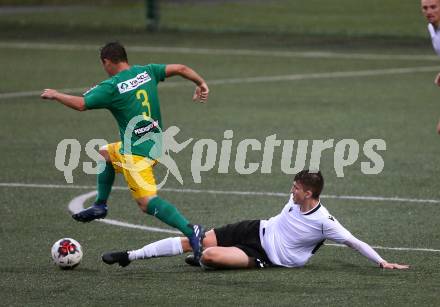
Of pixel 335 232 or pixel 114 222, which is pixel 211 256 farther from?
pixel 114 222

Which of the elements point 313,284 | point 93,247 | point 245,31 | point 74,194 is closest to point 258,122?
point 74,194

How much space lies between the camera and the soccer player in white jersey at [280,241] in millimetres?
10328

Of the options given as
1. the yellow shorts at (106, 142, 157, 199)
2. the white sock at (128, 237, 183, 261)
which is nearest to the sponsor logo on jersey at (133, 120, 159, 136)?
the yellow shorts at (106, 142, 157, 199)

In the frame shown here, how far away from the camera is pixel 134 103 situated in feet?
35.2

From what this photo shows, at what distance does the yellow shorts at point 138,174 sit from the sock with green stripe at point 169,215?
10 cm

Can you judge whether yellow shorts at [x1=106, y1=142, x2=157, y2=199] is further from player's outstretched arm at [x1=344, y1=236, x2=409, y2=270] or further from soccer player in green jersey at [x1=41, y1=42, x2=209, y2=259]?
A: player's outstretched arm at [x1=344, y1=236, x2=409, y2=270]

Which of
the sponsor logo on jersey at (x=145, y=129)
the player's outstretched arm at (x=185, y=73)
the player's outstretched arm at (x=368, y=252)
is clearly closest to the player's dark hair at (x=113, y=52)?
the player's outstretched arm at (x=185, y=73)

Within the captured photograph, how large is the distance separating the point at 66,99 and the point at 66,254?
4.35 feet

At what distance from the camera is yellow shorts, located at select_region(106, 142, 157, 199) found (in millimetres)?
10617

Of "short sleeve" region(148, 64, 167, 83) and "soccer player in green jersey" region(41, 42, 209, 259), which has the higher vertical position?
"short sleeve" region(148, 64, 167, 83)

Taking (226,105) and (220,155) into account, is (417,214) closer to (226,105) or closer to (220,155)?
(220,155)

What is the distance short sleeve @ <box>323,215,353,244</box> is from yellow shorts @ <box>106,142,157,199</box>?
59.3 inches

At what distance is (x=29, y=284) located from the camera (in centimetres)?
997

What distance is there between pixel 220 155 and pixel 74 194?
315 cm
